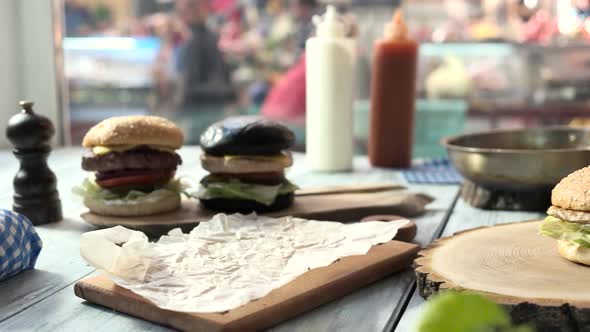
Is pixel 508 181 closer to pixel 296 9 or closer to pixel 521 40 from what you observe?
pixel 521 40

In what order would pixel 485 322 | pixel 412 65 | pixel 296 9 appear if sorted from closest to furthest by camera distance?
pixel 485 322 → pixel 412 65 → pixel 296 9

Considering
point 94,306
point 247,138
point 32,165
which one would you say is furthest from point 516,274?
point 32,165

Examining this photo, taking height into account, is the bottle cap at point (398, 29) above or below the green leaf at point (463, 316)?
above

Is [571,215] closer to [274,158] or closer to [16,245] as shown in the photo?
[274,158]

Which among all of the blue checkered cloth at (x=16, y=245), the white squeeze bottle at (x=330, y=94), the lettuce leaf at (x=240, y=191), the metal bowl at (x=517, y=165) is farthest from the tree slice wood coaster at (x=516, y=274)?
the white squeeze bottle at (x=330, y=94)

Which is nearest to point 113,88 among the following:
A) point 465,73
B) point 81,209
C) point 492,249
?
point 465,73

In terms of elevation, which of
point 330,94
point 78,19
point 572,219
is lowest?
point 572,219

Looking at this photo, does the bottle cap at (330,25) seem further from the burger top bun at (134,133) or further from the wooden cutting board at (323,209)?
the burger top bun at (134,133)
